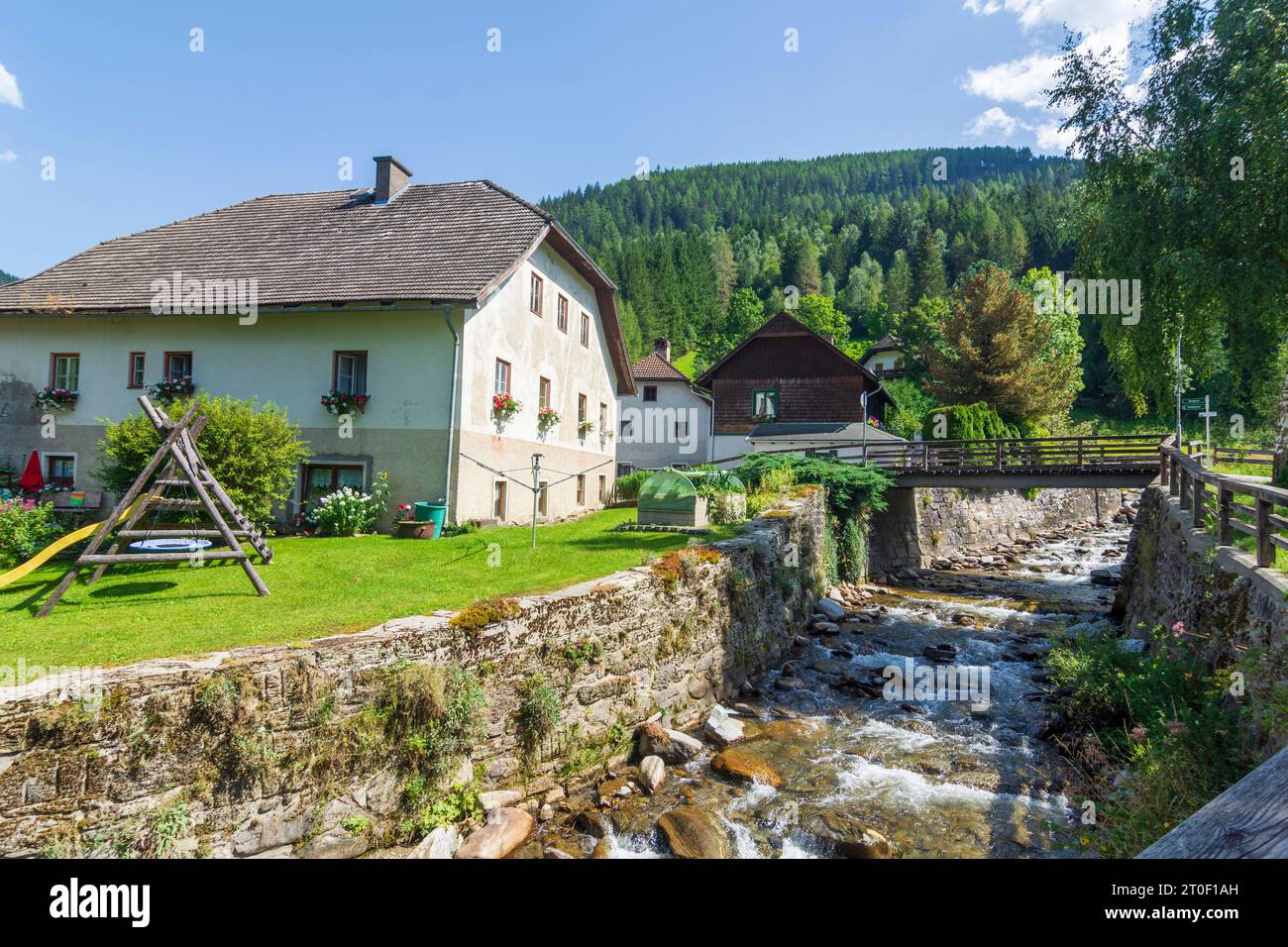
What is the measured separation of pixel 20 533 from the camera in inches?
441

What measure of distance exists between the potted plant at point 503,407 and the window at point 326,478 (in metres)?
3.54

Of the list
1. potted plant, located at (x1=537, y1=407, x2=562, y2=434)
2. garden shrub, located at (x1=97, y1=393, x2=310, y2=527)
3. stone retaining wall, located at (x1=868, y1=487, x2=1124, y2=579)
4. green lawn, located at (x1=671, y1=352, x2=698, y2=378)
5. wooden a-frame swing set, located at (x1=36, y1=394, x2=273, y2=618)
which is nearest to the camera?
wooden a-frame swing set, located at (x1=36, y1=394, x2=273, y2=618)

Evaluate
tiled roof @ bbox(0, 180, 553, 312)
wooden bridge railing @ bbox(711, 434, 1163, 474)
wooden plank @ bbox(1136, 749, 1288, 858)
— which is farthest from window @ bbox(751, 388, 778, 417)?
wooden plank @ bbox(1136, 749, 1288, 858)

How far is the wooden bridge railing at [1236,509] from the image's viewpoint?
6996mm

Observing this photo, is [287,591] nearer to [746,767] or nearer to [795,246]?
[746,767]

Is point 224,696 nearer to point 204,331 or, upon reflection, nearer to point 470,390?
point 470,390

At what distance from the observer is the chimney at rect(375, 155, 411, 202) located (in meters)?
20.1

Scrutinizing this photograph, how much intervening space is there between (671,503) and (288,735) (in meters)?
10.5

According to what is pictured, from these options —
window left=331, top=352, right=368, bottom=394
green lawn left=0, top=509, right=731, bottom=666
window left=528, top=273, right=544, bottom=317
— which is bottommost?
green lawn left=0, top=509, right=731, bottom=666

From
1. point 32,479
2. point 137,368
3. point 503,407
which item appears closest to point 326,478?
point 503,407

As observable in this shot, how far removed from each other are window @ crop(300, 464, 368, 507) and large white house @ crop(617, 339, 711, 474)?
76.1 ft

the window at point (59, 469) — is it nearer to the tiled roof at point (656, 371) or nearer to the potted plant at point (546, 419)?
the potted plant at point (546, 419)

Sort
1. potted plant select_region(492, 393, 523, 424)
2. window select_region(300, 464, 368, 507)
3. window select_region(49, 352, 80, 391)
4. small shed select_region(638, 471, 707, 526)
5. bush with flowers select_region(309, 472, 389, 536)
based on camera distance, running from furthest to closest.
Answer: window select_region(49, 352, 80, 391) < potted plant select_region(492, 393, 523, 424) < window select_region(300, 464, 368, 507) < small shed select_region(638, 471, 707, 526) < bush with flowers select_region(309, 472, 389, 536)

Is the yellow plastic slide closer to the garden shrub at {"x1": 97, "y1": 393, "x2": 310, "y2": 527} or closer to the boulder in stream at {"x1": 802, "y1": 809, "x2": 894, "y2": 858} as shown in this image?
the garden shrub at {"x1": 97, "y1": 393, "x2": 310, "y2": 527}
